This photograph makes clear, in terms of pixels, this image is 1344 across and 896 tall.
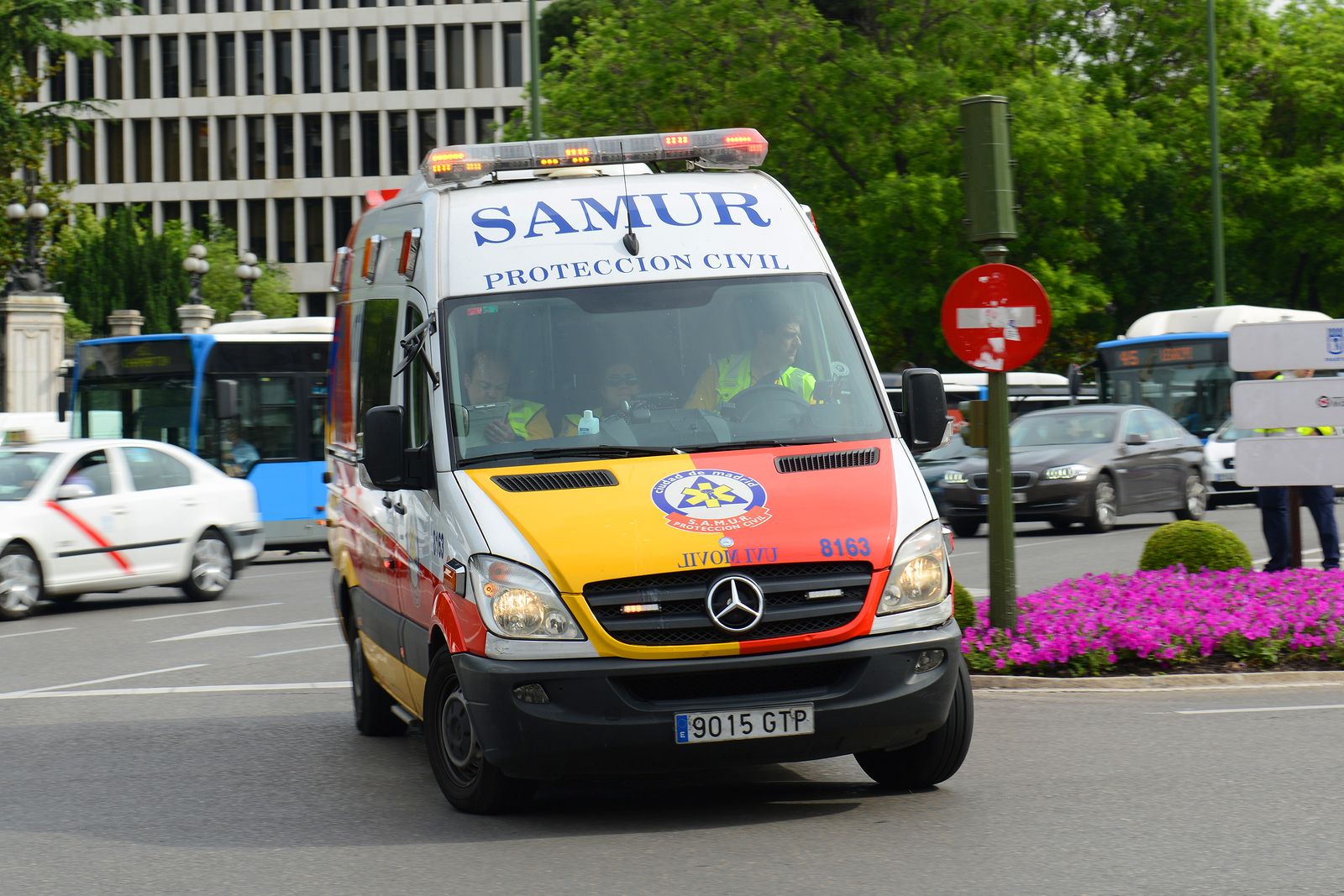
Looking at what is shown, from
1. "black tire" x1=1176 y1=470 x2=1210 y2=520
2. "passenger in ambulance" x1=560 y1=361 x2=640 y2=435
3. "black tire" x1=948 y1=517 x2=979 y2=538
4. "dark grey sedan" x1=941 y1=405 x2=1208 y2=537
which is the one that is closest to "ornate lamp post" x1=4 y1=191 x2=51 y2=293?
"black tire" x1=948 y1=517 x2=979 y2=538

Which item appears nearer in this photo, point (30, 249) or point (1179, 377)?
point (1179, 377)

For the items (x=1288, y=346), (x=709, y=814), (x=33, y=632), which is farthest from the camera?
(x=33, y=632)

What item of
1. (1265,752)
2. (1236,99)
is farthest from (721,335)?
(1236,99)

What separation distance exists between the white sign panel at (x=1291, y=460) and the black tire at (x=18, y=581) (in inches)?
410

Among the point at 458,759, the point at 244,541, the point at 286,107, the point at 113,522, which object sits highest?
the point at 286,107

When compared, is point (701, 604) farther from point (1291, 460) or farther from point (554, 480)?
point (1291, 460)

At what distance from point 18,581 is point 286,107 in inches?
2906

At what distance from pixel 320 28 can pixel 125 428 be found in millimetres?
65832

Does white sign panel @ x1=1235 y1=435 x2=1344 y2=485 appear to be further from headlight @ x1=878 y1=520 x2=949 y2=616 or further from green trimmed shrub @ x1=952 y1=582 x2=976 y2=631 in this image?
headlight @ x1=878 y1=520 x2=949 y2=616

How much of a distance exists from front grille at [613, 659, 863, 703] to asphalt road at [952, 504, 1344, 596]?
7788 millimetres

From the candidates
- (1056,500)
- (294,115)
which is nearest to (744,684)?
(1056,500)

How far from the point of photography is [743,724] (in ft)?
22.1

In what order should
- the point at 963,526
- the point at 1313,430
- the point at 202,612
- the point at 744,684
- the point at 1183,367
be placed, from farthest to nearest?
the point at 1183,367 → the point at 963,526 → the point at 202,612 → the point at 1313,430 → the point at 744,684

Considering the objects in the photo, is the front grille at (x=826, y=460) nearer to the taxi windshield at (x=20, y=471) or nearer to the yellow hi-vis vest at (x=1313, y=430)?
the yellow hi-vis vest at (x=1313, y=430)
